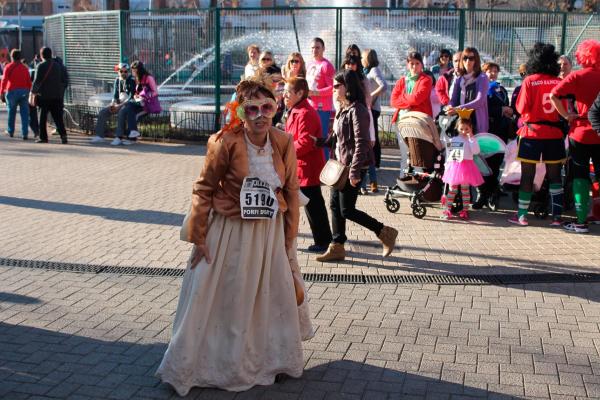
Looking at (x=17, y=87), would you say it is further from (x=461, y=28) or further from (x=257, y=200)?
(x=257, y=200)

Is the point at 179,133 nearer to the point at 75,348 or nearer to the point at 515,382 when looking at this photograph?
the point at 75,348

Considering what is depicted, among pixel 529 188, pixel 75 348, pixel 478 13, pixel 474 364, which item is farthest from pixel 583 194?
pixel 478 13

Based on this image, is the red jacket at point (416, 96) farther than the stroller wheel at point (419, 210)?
Yes

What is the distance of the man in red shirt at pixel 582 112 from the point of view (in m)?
8.41

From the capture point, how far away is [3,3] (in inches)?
2367

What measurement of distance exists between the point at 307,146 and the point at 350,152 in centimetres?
42

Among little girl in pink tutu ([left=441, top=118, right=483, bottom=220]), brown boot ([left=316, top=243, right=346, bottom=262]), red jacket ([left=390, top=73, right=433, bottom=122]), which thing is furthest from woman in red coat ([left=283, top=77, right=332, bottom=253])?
red jacket ([left=390, top=73, right=433, bottom=122])

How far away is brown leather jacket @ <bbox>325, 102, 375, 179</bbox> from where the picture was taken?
744 centimetres

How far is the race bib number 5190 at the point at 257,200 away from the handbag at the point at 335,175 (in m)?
2.61

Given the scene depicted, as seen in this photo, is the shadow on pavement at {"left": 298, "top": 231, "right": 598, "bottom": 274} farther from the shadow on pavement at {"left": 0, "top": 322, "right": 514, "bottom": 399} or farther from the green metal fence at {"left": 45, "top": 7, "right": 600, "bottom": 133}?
the green metal fence at {"left": 45, "top": 7, "right": 600, "bottom": 133}

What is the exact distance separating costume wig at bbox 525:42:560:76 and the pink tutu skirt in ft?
4.31

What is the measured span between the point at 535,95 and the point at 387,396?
16.9ft

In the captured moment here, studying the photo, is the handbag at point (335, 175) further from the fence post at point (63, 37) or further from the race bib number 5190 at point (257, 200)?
the fence post at point (63, 37)

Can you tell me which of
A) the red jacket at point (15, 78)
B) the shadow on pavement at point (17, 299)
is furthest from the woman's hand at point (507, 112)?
the red jacket at point (15, 78)
